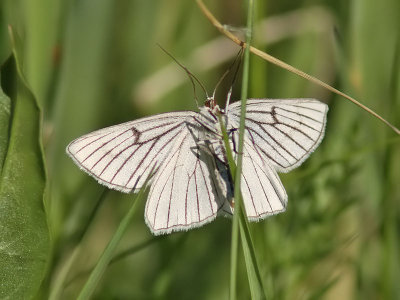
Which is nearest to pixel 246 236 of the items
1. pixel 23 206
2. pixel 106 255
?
pixel 106 255

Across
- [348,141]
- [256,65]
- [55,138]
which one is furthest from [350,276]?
[55,138]

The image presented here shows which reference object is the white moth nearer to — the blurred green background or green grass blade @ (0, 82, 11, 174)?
the blurred green background

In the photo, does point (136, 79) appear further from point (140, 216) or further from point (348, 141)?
point (348, 141)

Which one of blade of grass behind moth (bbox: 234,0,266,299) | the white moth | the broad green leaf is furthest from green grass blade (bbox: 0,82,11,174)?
blade of grass behind moth (bbox: 234,0,266,299)

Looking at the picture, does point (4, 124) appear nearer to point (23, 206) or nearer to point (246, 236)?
point (23, 206)

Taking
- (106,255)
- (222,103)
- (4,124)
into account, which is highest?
(4,124)

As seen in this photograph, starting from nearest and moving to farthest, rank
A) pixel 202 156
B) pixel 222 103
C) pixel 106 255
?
pixel 106 255 → pixel 202 156 → pixel 222 103
